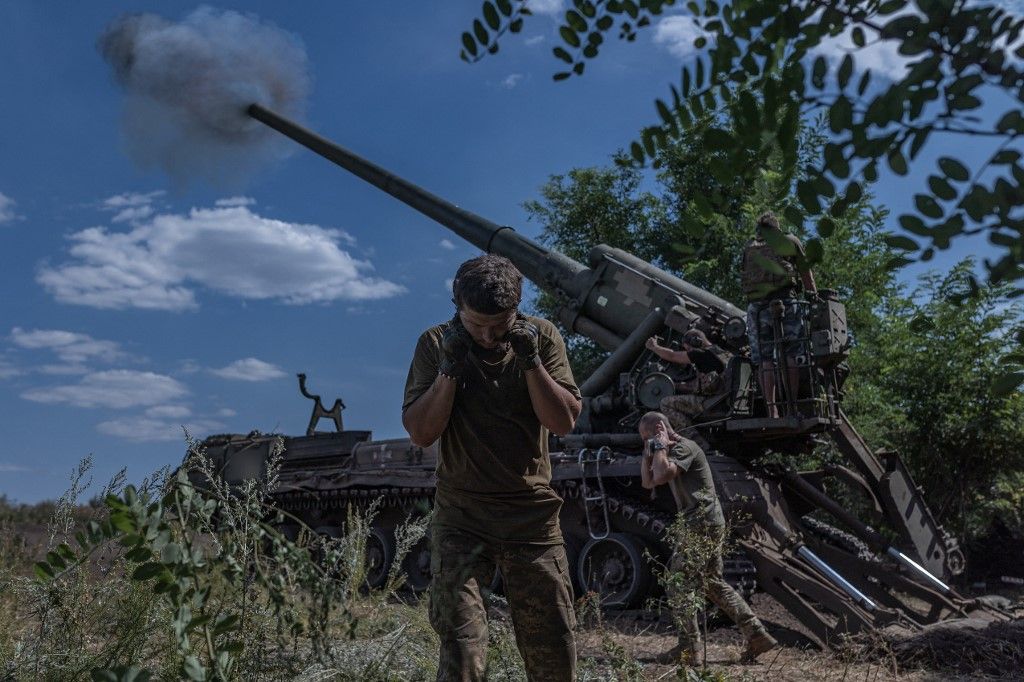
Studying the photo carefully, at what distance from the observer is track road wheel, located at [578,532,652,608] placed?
9.41m

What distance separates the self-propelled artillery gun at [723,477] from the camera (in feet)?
29.1

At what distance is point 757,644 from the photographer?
23.4 feet

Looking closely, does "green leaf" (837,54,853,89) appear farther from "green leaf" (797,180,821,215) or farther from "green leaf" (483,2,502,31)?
"green leaf" (483,2,502,31)

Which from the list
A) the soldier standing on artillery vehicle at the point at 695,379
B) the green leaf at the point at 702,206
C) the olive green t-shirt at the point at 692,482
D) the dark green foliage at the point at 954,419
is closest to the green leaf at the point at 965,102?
the green leaf at the point at 702,206

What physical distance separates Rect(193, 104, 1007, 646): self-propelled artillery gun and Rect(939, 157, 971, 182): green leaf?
5580 mm

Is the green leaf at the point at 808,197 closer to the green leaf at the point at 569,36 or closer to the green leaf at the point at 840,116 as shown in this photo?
the green leaf at the point at 840,116

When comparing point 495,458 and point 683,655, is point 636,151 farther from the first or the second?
point 683,655

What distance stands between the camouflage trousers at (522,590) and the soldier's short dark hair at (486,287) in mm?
845

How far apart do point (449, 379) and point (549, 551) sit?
0.76 m

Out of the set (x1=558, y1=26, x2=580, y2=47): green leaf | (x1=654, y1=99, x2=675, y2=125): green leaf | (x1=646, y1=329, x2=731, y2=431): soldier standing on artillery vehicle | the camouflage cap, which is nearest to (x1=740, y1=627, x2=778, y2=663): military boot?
(x1=646, y1=329, x2=731, y2=431): soldier standing on artillery vehicle

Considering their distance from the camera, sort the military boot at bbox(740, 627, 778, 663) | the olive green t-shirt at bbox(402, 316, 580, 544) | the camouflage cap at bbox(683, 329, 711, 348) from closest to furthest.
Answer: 1. the olive green t-shirt at bbox(402, 316, 580, 544)
2. the military boot at bbox(740, 627, 778, 663)
3. the camouflage cap at bbox(683, 329, 711, 348)

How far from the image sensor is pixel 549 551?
12.4ft

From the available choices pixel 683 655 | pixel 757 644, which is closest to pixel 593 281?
pixel 757 644

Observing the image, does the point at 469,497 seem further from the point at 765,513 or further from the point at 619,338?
the point at 619,338
